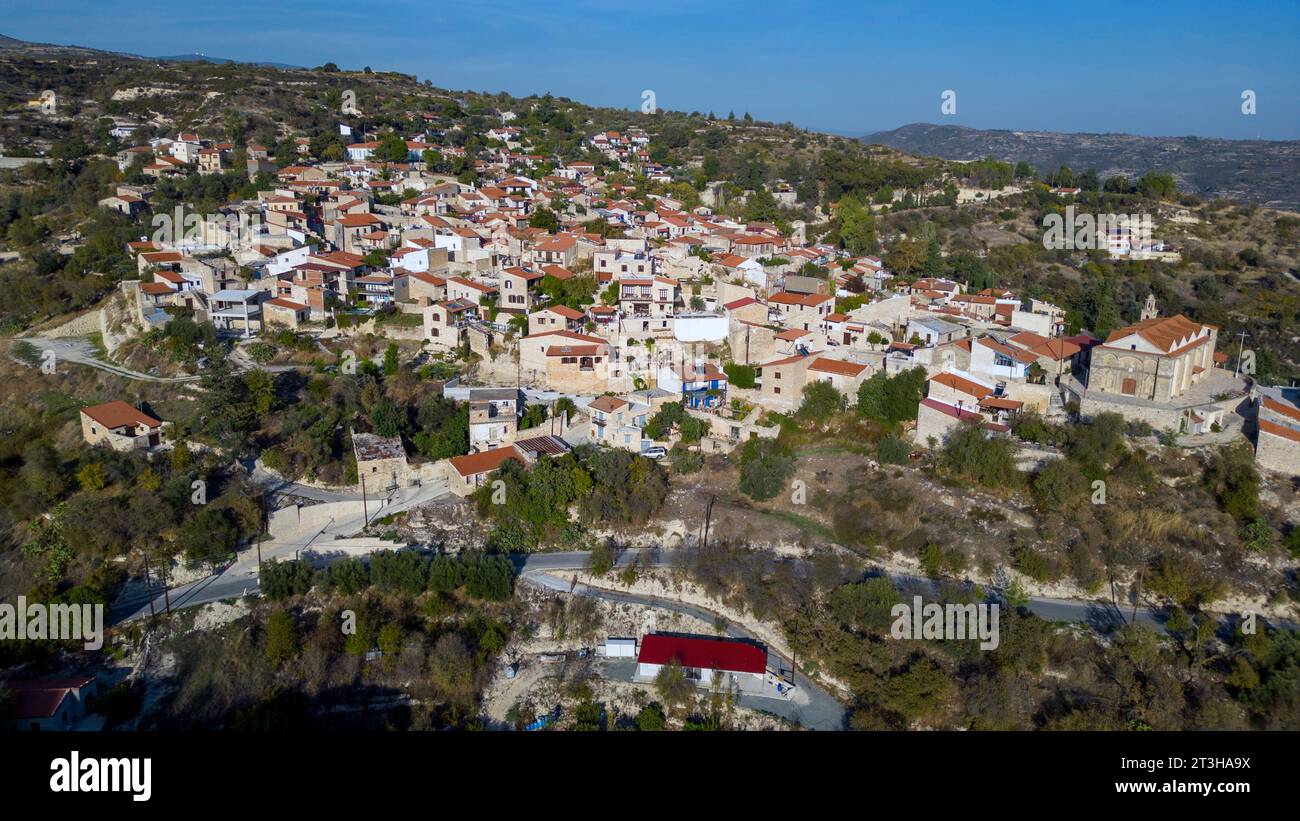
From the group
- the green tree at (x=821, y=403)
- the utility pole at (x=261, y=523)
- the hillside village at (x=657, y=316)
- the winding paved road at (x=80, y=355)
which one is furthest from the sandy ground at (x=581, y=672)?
the winding paved road at (x=80, y=355)

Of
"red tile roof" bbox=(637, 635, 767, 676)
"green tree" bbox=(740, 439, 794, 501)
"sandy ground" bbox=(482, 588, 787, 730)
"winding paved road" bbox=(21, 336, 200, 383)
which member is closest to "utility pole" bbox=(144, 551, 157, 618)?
"winding paved road" bbox=(21, 336, 200, 383)

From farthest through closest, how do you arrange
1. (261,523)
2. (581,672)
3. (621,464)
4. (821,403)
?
(821,403) → (621,464) → (261,523) → (581,672)

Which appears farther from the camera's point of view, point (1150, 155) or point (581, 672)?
point (1150, 155)

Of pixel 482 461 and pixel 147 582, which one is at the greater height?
pixel 482 461

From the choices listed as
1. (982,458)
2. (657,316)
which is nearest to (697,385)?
(657,316)

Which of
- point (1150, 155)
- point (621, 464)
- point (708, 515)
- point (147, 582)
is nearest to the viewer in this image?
point (147, 582)

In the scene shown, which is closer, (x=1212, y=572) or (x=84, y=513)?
(x=1212, y=572)

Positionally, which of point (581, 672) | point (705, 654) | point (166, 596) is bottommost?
point (581, 672)

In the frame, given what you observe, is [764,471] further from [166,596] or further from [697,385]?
[166,596]
